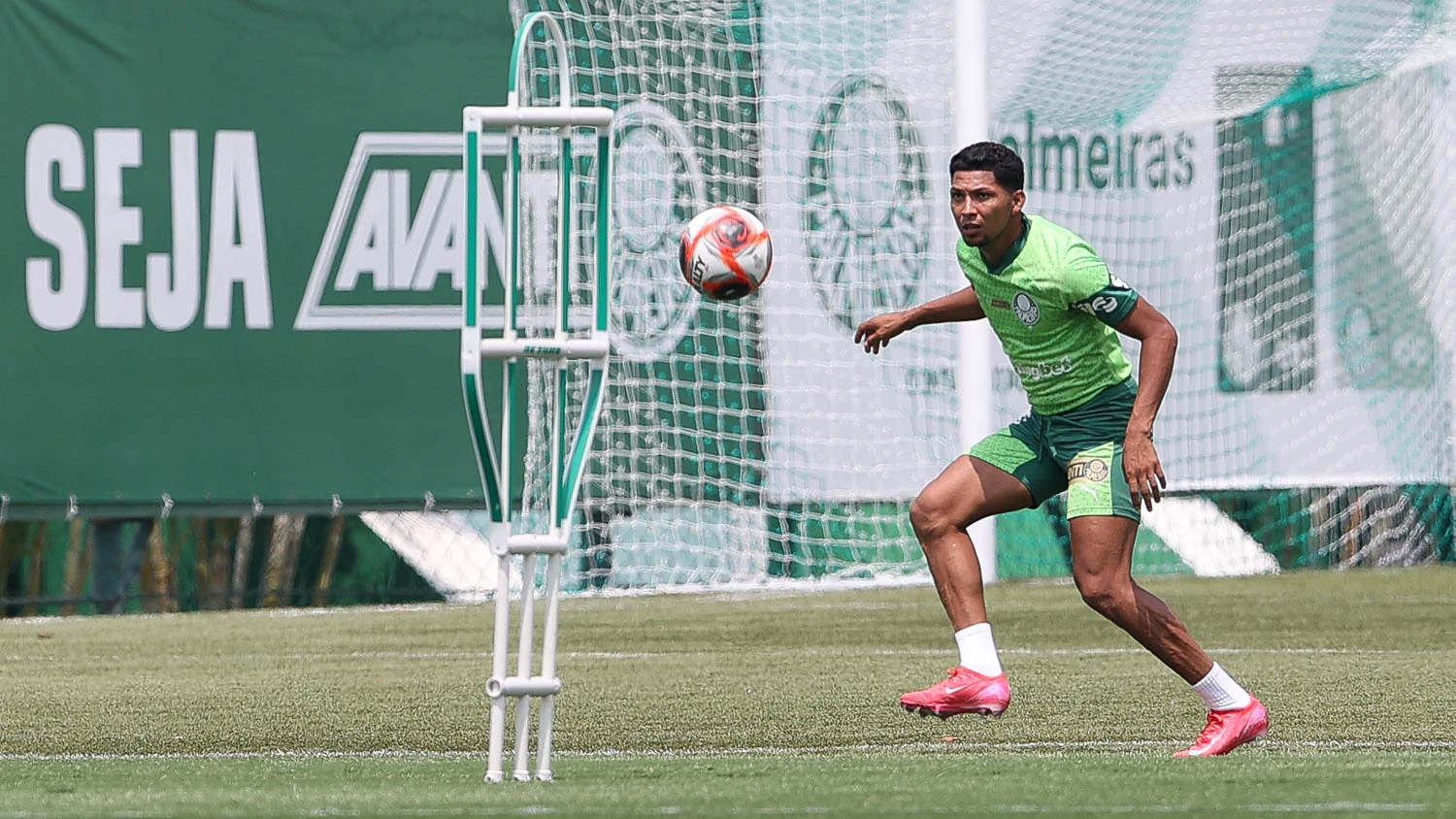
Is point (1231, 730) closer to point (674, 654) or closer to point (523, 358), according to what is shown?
point (523, 358)

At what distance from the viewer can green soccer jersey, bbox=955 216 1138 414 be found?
21.2ft

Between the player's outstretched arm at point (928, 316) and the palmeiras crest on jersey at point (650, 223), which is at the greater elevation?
the palmeiras crest on jersey at point (650, 223)

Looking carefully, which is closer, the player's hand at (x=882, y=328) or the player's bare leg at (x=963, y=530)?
the player's bare leg at (x=963, y=530)

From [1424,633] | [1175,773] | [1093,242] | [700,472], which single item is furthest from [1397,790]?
[1093,242]

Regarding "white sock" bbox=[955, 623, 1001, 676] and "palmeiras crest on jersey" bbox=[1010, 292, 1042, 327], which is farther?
"palmeiras crest on jersey" bbox=[1010, 292, 1042, 327]

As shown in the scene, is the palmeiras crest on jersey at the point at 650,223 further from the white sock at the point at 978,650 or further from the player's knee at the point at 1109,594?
the player's knee at the point at 1109,594

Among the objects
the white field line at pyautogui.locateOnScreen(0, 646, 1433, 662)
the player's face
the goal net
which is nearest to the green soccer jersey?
the player's face

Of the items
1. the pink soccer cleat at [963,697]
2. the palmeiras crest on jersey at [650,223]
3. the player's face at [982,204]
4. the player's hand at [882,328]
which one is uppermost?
the palmeiras crest on jersey at [650,223]

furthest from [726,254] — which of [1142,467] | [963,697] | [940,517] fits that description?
[963,697]

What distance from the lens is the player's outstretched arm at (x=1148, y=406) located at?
626 centimetres

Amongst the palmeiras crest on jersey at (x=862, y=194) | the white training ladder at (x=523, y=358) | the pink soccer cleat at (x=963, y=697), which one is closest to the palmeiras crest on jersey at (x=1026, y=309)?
the pink soccer cleat at (x=963, y=697)

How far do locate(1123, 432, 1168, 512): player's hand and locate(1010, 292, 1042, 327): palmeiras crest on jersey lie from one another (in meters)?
0.51

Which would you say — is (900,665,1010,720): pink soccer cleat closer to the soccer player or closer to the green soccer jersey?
the soccer player

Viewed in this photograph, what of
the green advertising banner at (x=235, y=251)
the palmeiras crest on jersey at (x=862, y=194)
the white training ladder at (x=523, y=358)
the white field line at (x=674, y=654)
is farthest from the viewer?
the palmeiras crest on jersey at (x=862, y=194)
